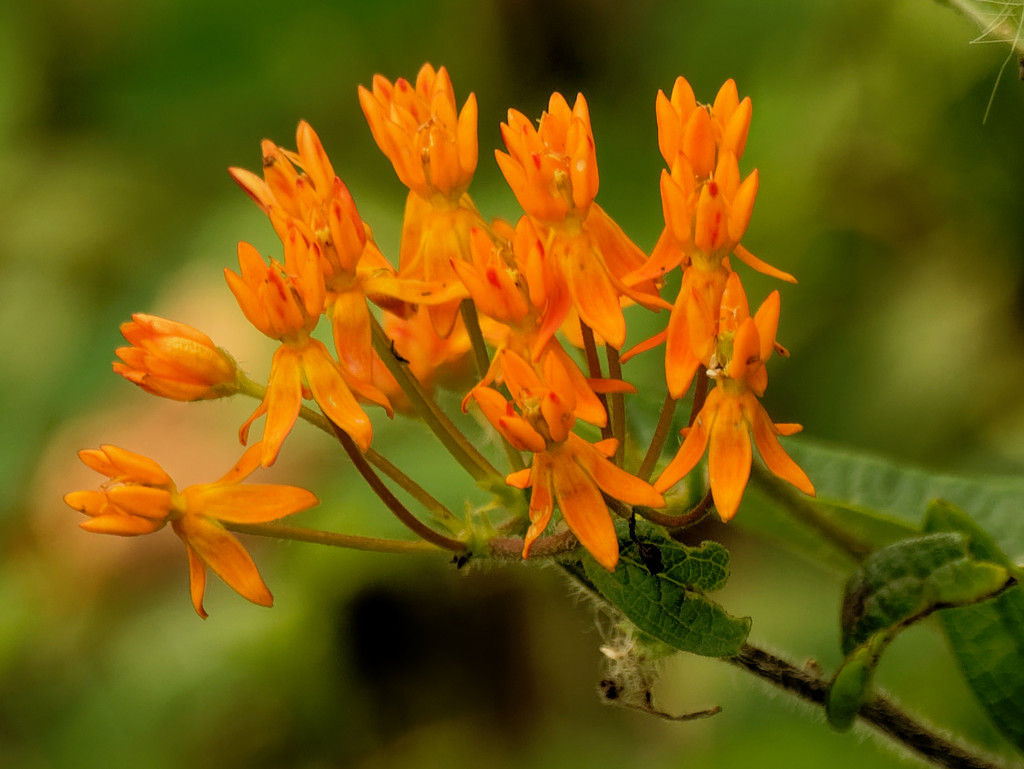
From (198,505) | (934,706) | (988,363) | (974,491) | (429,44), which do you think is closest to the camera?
(198,505)

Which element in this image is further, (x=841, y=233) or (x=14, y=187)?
(x=14, y=187)

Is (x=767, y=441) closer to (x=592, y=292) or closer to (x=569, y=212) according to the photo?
(x=592, y=292)

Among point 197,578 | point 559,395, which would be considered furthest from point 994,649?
point 197,578

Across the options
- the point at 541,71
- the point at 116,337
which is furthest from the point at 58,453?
the point at 541,71

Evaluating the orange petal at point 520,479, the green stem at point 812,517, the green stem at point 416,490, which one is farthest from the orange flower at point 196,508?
the green stem at point 812,517

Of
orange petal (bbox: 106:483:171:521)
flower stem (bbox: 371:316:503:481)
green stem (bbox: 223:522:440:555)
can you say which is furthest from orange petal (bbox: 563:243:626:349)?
orange petal (bbox: 106:483:171:521)

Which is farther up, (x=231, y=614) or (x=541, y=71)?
(x=541, y=71)

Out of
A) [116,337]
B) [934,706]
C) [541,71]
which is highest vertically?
[541,71]

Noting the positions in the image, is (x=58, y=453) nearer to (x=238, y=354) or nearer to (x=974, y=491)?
(x=238, y=354)
